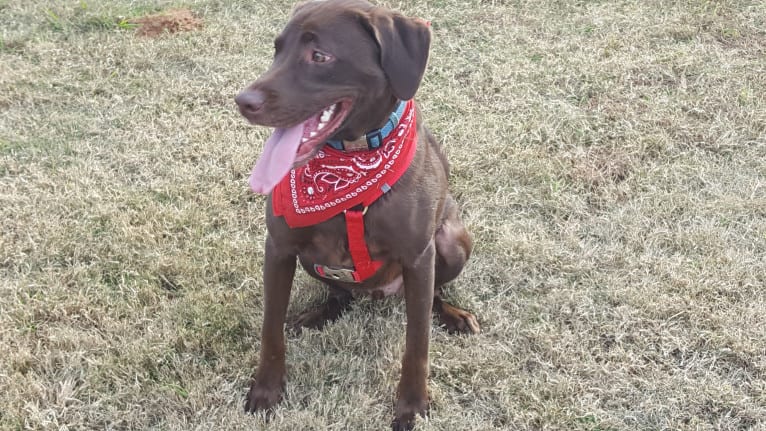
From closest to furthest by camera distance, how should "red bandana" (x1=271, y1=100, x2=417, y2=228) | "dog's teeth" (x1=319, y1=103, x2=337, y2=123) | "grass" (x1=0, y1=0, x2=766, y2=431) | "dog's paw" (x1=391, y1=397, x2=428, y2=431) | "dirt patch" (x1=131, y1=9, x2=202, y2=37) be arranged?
"dog's teeth" (x1=319, y1=103, x2=337, y2=123), "red bandana" (x1=271, y1=100, x2=417, y2=228), "dog's paw" (x1=391, y1=397, x2=428, y2=431), "grass" (x1=0, y1=0, x2=766, y2=431), "dirt patch" (x1=131, y1=9, x2=202, y2=37)

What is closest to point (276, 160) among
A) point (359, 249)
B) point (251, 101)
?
point (251, 101)

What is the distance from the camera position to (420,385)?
2740 millimetres

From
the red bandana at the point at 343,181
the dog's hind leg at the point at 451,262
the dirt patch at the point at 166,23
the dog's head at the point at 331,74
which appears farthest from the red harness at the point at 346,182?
the dirt patch at the point at 166,23

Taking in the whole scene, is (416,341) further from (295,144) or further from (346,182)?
(295,144)

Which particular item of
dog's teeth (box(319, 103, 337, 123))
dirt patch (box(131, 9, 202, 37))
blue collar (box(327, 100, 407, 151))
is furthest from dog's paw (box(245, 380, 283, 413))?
dirt patch (box(131, 9, 202, 37))

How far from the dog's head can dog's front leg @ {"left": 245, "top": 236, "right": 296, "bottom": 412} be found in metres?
0.51

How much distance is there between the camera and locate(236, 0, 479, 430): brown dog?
2248 millimetres

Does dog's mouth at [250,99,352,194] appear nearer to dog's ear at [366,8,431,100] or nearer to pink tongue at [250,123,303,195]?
pink tongue at [250,123,303,195]

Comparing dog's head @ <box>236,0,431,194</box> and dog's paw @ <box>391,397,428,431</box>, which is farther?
dog's paw @ <box>391,397,428,431</box>

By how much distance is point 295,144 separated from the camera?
7.43 feet

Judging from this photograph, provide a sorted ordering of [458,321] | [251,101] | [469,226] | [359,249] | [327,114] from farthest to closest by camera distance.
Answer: [469,226] → [458,321] → [359,249] → [327,114] → [251,101]

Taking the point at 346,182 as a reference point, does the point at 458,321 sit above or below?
below

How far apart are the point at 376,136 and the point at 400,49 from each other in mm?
307

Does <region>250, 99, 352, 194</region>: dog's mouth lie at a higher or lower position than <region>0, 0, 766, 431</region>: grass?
higher
